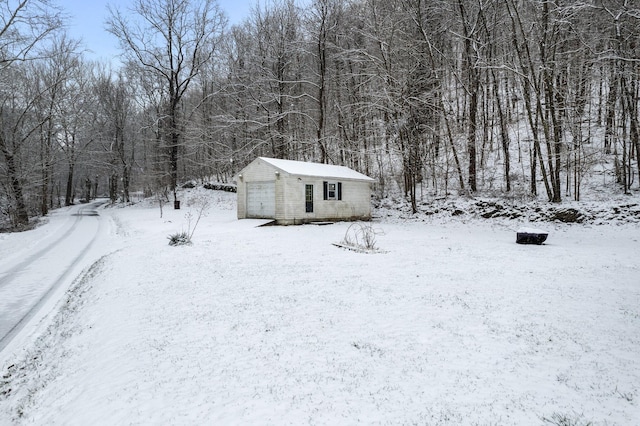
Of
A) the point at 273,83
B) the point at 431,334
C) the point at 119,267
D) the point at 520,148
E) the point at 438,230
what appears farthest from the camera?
the point at 273,83

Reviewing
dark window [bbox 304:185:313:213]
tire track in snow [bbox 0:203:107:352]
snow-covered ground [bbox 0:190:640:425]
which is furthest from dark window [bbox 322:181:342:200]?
snow-covered ground [bbox 0:190:640:425]

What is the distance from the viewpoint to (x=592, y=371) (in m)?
3.34

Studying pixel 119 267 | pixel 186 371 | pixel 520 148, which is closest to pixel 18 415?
pixel 186 371

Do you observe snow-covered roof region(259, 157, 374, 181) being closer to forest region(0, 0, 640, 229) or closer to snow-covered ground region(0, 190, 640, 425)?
forest region(0, 0, 640, 229)

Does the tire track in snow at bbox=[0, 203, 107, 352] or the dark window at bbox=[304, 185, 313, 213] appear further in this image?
the dark window at bbox=[304, 185, 313, 213]

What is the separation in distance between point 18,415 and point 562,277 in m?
8.28

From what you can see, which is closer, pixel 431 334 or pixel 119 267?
pixel 431 334

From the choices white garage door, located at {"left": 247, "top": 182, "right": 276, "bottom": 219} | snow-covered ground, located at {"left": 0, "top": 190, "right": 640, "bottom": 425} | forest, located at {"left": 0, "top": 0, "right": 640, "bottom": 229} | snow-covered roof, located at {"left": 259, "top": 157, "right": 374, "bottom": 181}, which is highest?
forest, located at {"left": 0, "top": 0, "right": 640, "bottom": 229}

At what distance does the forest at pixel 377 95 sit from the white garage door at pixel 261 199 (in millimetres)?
4795

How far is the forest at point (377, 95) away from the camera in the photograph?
48.9 ft

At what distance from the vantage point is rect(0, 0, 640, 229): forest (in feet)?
48.9

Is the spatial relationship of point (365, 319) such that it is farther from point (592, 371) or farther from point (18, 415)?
point (18, 415)

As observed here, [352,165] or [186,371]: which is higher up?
[352,165]

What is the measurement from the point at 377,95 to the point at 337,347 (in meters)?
16.2
